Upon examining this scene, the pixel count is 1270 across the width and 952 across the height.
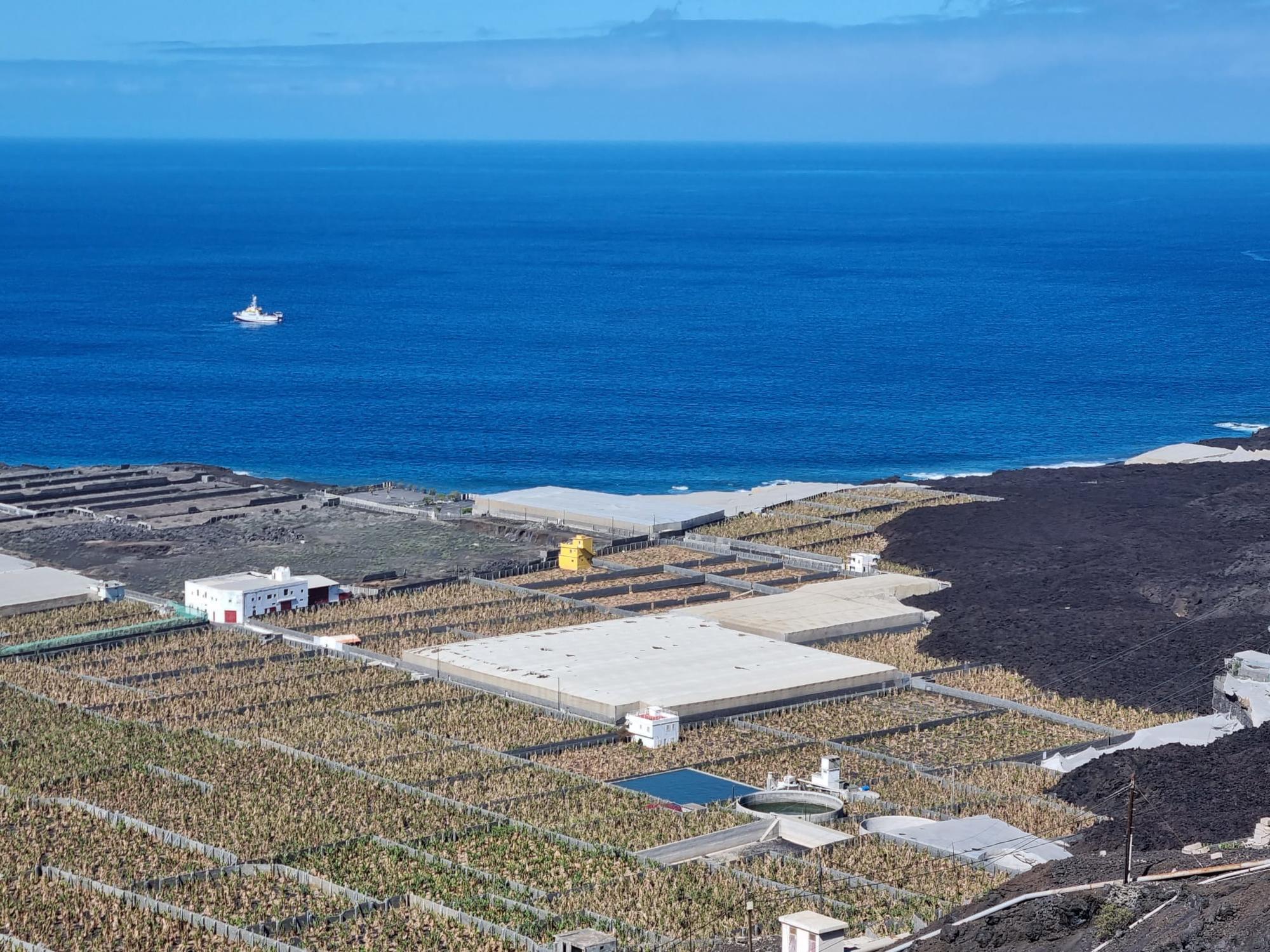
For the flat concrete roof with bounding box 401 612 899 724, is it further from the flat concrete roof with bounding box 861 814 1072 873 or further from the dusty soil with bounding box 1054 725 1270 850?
the dusty soil with bounding box 1054 725 1270 850

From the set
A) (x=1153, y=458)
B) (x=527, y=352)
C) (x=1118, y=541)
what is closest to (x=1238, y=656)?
(x=1118, y=541)

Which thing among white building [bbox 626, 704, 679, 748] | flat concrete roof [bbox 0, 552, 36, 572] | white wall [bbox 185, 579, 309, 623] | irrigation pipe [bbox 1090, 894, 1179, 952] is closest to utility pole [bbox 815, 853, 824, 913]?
white building [bbox 626, 704, 679, 748]

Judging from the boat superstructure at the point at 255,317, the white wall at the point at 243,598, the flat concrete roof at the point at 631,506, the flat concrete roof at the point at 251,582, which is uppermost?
the boat superstructure at the point at 255,317

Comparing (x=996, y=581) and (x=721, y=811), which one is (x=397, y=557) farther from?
(x=721, y=811)

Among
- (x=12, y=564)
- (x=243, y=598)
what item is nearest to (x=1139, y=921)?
(x=243, y=598)

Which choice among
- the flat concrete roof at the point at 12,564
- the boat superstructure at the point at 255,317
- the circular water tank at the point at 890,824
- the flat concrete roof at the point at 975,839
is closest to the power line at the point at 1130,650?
the flat concrete roof at the point at 975,839

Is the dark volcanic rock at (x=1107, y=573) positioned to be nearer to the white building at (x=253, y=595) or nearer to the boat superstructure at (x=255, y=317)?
the white building at (x=253, y=595)

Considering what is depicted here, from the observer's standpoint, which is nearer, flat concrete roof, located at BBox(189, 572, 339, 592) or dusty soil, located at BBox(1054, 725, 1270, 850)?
dusty soil, located at BBox(1054, 725, 1270, 850)
